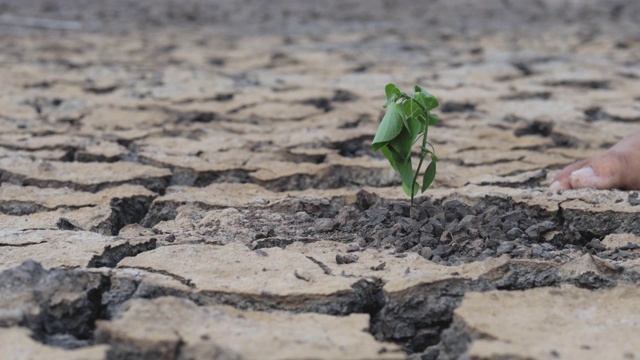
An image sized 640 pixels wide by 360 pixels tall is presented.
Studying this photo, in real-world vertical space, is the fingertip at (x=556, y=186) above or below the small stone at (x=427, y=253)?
below

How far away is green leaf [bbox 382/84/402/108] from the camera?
1.78 m

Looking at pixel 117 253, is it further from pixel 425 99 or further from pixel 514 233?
pixel 514 233

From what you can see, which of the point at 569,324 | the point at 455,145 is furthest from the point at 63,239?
the point at 455,145

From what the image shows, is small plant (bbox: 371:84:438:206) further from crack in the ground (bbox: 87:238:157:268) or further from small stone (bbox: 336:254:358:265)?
crack in the ground (bbox: 87:238:157:268)

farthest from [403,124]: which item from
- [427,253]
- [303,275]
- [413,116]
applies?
[303,275]

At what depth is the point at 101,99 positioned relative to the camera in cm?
382

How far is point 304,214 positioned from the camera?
2.14m

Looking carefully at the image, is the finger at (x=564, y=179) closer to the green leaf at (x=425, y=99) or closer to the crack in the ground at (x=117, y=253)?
the green leaf at (x=425, y=99)

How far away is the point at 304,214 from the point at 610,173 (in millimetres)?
807

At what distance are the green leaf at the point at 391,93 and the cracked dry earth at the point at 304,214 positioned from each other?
11.4 inches

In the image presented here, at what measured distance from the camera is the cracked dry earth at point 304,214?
4.62 ft

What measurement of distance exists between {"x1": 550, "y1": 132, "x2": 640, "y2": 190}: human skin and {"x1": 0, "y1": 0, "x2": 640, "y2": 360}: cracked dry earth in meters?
0.07

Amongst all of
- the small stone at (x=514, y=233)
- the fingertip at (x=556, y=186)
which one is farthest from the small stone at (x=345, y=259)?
the fingertip at (x=556, y=186)

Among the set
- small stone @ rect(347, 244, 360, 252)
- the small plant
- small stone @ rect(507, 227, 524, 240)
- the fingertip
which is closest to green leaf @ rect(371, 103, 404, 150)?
the small plant
